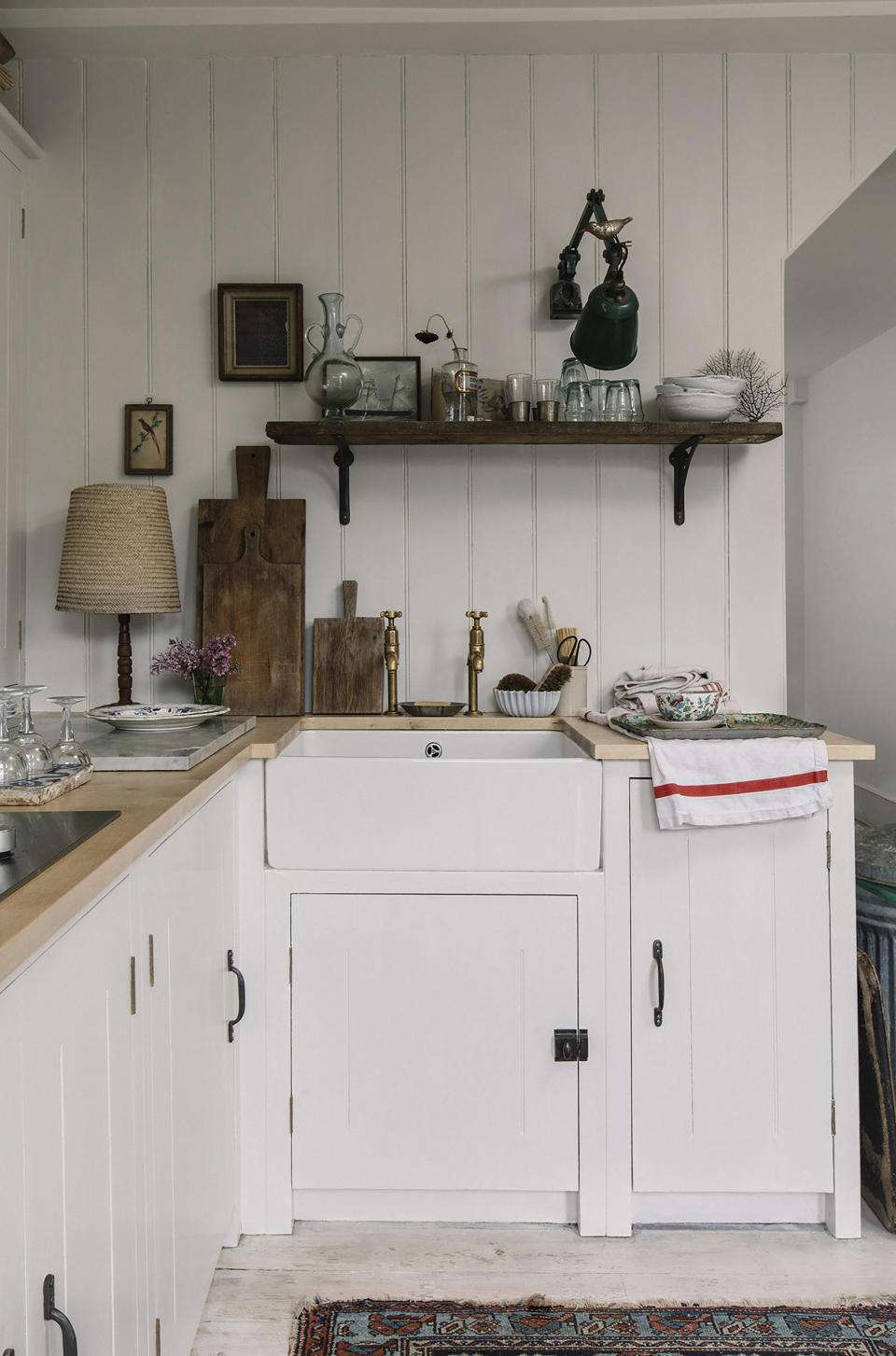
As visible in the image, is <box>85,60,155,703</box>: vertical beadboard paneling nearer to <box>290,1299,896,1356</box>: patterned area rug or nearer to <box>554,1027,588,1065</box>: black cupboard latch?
<box>554,1027,588,1065</box>: black cupboard latch

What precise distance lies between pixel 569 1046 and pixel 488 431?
1324 millimetres

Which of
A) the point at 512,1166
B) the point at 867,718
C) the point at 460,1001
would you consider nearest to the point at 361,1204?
the point at 512,1166

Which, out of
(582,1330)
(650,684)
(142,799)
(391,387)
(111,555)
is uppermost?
(391,387)

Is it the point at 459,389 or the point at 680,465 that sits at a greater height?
the point at 459,389

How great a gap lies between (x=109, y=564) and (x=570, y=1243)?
5.51 feet

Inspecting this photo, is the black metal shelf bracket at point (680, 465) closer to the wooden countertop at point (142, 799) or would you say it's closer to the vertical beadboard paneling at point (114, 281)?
the wooden countertop at point (142, 799)

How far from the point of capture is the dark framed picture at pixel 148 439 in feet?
8.11

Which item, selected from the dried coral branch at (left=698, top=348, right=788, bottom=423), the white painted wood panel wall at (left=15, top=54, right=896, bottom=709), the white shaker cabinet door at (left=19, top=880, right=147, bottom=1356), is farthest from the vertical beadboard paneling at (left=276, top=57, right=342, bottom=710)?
the white shaker cabinet door at (left=19, top=880, right=147, bottom=1356)

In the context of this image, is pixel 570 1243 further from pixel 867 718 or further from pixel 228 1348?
pixel 867 718

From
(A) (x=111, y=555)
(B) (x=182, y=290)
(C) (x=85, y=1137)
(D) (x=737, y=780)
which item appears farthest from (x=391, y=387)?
(C) (x=85, y=1137)

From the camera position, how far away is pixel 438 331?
247 cm

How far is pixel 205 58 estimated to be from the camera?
8.05ft

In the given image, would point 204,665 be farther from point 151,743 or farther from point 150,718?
point 151,743

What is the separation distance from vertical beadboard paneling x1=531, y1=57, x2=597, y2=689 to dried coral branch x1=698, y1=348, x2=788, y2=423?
1.20ft
